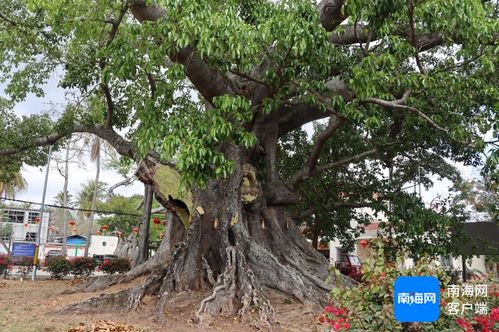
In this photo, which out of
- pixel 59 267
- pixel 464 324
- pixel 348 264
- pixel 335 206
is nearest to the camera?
pixel 464 324

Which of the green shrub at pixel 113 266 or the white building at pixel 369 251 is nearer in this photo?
the white building at pixel 369 251

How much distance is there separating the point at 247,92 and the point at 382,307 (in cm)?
699

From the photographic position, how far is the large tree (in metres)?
6.94

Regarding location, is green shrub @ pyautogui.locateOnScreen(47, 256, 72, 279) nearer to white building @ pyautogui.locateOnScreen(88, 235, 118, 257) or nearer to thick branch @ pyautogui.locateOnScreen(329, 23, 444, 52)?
thick branch @ pyautogui.locateOnScreen(329, 23, 444, 52)

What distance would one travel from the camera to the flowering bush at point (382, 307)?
3.96 metres

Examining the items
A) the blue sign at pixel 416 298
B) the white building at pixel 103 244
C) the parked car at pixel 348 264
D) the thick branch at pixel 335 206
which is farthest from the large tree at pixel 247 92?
the white building at pixel 103 244

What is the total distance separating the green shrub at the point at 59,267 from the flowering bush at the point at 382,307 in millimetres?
15527

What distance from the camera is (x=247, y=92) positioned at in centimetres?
1040

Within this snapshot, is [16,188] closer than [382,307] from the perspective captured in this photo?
No

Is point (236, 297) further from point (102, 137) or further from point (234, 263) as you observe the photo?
point (102, 137)

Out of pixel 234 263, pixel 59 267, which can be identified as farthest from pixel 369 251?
pixel 59 267

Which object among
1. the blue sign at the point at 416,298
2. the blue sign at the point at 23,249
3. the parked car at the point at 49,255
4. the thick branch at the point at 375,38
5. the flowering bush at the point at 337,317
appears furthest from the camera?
the parked car at the point at 49,255

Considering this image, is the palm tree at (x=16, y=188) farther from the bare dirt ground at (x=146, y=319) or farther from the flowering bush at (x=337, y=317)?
the flowering bush at (x=337, y=317)

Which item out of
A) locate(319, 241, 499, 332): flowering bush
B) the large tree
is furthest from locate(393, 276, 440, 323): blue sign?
the large tree
